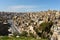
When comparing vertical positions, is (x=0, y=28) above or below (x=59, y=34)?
below

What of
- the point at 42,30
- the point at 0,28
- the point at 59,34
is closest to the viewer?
the point at 59,34

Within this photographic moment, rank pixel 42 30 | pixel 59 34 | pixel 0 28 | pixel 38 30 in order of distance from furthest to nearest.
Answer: pixel 0 28, pixel 38 30, pixel 42 30, pixel 59 34

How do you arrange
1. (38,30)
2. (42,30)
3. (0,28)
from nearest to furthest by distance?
(42,30) → (38,30) → (0,28)

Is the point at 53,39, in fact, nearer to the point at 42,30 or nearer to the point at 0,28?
the point at 42,30

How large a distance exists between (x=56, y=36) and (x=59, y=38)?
137 cm

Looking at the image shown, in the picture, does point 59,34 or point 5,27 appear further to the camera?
point 5,27

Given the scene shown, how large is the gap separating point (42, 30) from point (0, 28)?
5205 cm

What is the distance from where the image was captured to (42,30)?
55844 millimetres

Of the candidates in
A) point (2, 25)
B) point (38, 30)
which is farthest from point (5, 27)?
point (38, 30)

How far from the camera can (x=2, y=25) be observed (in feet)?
362

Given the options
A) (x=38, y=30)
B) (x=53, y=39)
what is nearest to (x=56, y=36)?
(x=53, y=39)

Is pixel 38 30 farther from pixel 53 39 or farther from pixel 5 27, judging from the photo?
pixel 5 27

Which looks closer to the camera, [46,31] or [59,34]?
[59,34]

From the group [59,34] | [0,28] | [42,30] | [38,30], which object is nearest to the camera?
[59,34]
